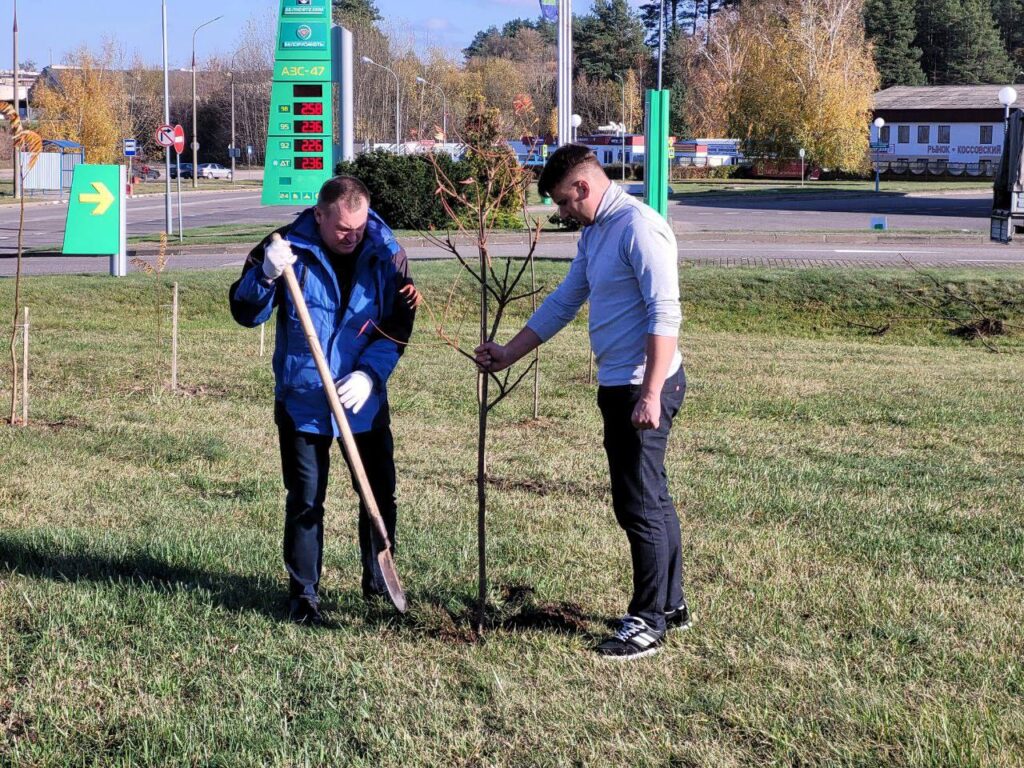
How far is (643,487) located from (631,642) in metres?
0.53

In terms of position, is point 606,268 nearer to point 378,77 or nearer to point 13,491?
point 13,491

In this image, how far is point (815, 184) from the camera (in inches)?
2199

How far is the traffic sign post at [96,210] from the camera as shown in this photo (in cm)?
1689

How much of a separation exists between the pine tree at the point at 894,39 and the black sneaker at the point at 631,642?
87.6m

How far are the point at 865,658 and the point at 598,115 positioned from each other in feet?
287

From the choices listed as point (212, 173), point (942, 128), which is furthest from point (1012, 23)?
point (212, 173)

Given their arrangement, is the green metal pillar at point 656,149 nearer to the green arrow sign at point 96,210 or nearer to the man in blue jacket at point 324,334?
the green arrow sign at point 96,210

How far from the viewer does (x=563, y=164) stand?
4129mm

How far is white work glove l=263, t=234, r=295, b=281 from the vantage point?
412 cm

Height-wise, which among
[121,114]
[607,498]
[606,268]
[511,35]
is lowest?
[607,498]

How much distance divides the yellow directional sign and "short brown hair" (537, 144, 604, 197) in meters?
14.1

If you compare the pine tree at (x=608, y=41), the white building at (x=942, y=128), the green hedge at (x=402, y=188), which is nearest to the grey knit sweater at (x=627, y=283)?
the green hedge at (x=402, y=188)

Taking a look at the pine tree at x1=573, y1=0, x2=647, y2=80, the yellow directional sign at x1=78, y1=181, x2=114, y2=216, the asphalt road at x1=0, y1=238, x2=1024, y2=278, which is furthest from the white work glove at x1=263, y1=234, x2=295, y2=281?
the pine tree at x1=573, y1=0, x2=647, y2=80

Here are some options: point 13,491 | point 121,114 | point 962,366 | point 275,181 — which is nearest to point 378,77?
point 121,114
